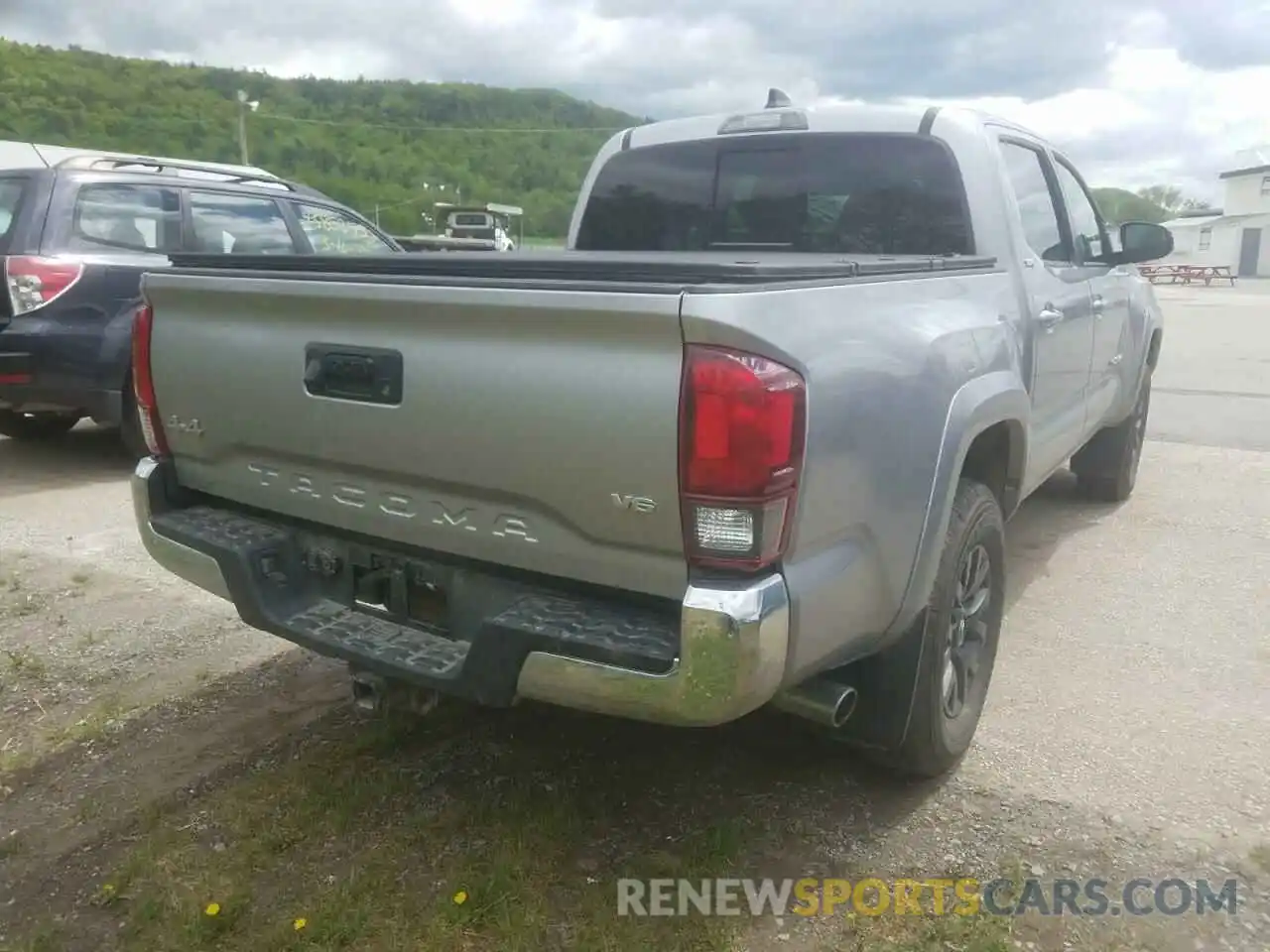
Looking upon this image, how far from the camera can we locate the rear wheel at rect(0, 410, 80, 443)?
7.30 metres

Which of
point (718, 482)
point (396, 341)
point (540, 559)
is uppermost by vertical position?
point (396, 341)

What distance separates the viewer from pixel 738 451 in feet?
6.55

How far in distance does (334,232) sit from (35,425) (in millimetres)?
2486

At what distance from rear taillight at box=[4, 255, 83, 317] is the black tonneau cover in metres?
3.42

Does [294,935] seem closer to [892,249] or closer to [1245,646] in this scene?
[892,249]

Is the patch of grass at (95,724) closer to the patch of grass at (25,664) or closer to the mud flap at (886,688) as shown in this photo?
the patch of grass at (25,664)

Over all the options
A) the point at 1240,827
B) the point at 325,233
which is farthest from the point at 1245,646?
the point at 325,233

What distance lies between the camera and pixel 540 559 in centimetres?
231

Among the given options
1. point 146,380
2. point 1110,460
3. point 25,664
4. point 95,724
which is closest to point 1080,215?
point 1110,460

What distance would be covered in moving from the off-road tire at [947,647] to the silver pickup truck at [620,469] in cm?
1

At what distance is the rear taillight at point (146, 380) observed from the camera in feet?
9.58

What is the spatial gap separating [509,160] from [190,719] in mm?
47561

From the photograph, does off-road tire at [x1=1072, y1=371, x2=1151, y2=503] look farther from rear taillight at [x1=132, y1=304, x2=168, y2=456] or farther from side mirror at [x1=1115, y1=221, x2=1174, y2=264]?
rear taillight at [x1=132, y1=304, x2=168, y2=456]

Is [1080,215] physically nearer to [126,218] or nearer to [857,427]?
[857,427]
